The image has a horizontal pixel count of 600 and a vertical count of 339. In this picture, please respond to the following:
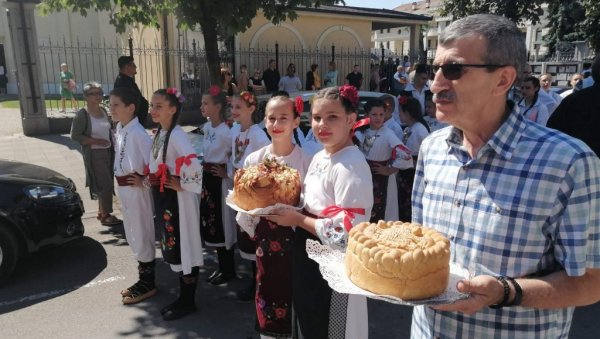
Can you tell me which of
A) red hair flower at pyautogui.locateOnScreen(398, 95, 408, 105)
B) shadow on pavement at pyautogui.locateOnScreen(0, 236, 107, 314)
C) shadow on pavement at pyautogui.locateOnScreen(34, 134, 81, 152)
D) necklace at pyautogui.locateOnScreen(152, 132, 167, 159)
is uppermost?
red hair flower at pyautogui.locateOnScreen(398, 95, 408, 105)

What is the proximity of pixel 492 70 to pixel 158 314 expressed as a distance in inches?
145

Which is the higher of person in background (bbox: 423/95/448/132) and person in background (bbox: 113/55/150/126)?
person in background (bbox: 113/55/150/126)

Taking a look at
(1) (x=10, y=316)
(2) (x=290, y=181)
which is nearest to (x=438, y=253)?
(2) (x=290, y=181)

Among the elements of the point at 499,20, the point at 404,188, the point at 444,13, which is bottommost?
the point at 404,188

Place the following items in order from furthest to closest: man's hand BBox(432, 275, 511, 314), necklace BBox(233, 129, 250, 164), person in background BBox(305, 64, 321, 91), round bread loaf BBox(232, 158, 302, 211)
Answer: person in background BBox(305, 64, 321, 91)
necklace BBox(233, 129, 250, 164)
round bread loaf BBox(232, 158, 302, 211)
man's hand BBox(432, 275, 511, 314)

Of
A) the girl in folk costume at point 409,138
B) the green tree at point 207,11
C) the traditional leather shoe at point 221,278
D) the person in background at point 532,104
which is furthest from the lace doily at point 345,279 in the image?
the person in background at point 532,104

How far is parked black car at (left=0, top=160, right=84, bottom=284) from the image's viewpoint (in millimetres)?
4703

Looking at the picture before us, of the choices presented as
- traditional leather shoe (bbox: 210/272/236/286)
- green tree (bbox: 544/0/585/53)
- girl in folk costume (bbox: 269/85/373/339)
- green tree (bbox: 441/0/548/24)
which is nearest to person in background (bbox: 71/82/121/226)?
traditional leather shoe (bbox: 210/272/236/286)

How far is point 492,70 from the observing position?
1553mm

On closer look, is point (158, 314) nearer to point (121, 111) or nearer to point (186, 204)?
point (186, 204)

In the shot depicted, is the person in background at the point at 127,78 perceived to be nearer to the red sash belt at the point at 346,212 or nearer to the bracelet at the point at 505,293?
the red sash belt at the point at 346,212

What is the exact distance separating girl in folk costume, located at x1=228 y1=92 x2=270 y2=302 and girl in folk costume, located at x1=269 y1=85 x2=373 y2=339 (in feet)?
5.62

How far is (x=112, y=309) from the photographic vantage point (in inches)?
170

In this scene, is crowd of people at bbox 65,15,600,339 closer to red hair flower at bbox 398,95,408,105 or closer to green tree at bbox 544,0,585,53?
red hair flower at bbox 398,95,408,105
